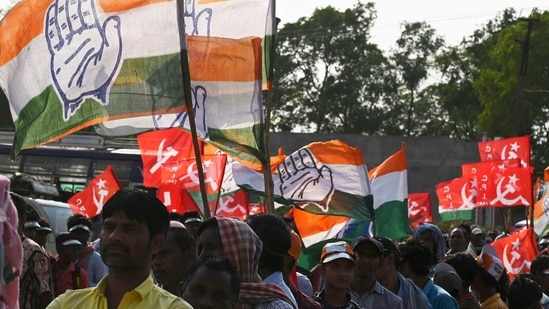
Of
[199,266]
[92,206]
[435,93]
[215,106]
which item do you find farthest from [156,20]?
[435,93]

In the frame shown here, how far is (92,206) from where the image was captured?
56.0 feet

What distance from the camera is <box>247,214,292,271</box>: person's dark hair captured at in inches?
240

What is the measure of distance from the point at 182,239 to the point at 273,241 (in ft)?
1.28

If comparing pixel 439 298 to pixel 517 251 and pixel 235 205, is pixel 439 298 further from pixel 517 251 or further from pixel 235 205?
pixel 235 205

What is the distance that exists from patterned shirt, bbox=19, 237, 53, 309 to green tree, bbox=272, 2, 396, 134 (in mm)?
64798

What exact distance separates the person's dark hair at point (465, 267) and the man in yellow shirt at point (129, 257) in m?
4.32

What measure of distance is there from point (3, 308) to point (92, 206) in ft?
45.1

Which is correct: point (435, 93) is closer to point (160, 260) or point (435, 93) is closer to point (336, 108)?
point (336, 108)

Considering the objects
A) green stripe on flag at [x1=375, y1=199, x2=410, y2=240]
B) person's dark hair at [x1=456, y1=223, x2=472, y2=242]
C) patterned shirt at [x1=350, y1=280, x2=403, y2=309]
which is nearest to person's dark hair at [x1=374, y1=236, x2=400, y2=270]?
patterned shirt at [x1=350, y1=280, x2=403, y2=309]

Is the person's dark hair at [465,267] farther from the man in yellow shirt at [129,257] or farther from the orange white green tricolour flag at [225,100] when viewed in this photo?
the man in yellow shirt at [129,257]

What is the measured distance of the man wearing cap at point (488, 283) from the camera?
8.69 m

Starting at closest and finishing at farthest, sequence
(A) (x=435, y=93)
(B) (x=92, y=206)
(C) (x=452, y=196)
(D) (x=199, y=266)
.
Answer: (D) (x=199, y=266)
(B) (x=92, y=206)
(C) (x=452, y=196)
(A) (x=435, y=93)

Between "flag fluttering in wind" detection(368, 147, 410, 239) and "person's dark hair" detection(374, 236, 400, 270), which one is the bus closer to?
"flag fluttering in wind" detection(368, 147, 410, 239)

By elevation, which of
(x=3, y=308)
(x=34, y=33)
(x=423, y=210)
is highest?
(x=34, y=33)
